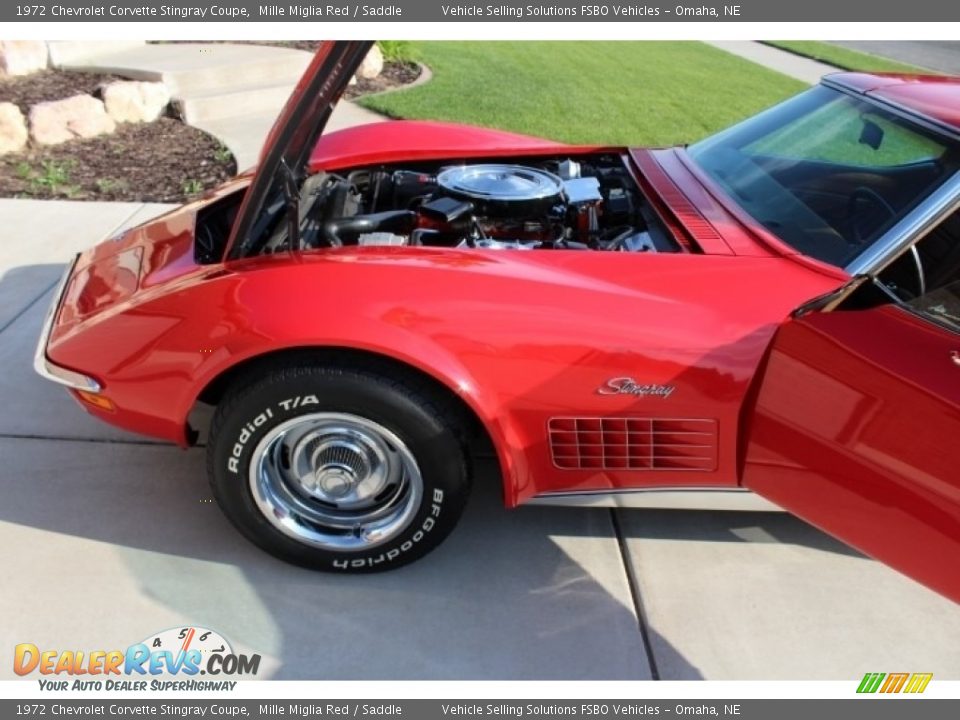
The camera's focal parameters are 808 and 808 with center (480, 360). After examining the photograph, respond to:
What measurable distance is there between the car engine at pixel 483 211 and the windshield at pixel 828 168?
0.36 meters

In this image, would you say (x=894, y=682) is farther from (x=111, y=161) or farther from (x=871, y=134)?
(x=111, y=161)

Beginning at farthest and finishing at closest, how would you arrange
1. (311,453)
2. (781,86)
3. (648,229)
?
1. (781,86)
2. (648,229)
3. (311,453)

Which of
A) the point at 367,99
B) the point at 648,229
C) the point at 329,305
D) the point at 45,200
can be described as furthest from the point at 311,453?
the point at 367,99

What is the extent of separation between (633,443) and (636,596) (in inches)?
21.6

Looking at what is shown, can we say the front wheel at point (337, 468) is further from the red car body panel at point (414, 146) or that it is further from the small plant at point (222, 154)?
the small plant at point (222, 154)

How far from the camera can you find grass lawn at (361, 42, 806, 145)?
7473mm

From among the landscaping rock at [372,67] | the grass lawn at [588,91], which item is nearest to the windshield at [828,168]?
the grass lawn at [588,91]

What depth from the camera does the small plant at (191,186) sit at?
5.77m

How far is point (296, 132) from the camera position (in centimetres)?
245

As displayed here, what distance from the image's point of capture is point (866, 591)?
101 inches

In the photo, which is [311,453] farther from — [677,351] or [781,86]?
[781,86]

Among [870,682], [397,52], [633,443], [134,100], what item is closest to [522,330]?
[633,443]

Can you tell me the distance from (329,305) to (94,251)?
4.76 ft

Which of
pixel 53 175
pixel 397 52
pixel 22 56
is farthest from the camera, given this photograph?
pixel 397 52
